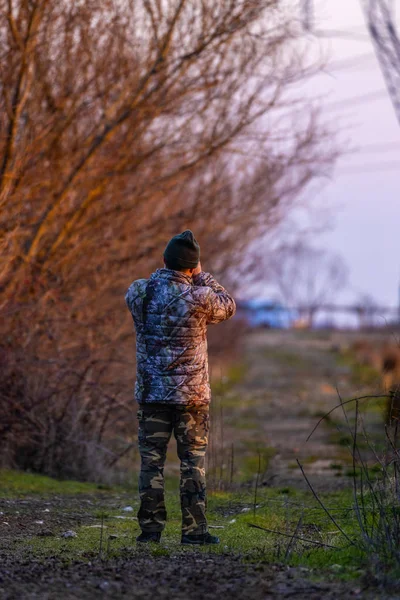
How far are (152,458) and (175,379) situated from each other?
56 centimetres

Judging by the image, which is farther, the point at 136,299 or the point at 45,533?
the point at 45,533

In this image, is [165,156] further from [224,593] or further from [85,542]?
[224,593]

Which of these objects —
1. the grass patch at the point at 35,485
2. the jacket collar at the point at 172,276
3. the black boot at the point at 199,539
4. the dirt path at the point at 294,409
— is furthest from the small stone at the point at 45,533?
the dirt path at the point at 294,409

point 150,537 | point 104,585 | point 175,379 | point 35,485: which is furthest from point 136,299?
point 35,485

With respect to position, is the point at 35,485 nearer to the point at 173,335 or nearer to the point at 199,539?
the point at 199,539

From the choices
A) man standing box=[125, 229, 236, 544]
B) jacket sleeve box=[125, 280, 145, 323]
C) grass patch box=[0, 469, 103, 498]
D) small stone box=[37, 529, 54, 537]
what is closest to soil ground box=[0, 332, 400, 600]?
small stone box=[37, 529, 54, 537]

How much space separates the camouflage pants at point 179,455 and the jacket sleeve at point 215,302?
0.61 metres

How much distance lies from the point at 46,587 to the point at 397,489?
224cm

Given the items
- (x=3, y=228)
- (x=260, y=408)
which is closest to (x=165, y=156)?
(x=3, y=228)

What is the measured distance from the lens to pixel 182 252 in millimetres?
6996

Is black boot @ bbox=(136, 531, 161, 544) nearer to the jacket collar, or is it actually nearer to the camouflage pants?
the camouflage pants

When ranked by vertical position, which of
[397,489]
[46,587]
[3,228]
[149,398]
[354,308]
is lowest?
[46,587]

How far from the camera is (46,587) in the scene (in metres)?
5.52

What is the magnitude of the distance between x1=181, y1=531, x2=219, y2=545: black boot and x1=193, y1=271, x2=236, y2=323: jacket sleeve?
144 centimetres
